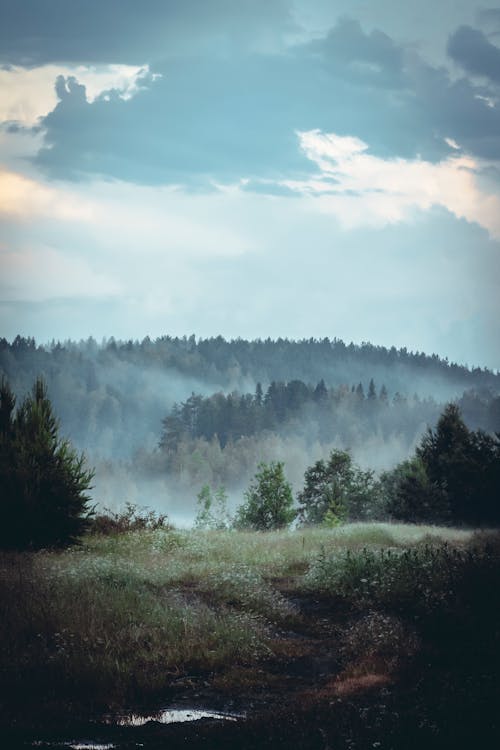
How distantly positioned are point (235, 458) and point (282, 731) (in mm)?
165492

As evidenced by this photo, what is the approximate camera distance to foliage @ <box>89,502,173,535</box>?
24.2m

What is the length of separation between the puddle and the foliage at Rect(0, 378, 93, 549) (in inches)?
443

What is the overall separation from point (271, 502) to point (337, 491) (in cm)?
905

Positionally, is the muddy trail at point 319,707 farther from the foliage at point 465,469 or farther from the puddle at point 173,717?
the foliage at point 465,469

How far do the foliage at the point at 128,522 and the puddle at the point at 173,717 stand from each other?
1584 cm

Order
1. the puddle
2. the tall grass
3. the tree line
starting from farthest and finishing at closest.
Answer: the tree line < the tall grass < the puddle

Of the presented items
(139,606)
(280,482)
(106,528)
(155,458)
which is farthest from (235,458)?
(139,606)

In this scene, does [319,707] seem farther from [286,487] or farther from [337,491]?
[337,491]

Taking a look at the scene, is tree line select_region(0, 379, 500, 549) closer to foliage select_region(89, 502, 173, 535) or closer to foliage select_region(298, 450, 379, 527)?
foliage select_region(298, 450, 379, 527)

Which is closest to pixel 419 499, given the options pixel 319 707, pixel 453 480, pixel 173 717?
pixel 453 480

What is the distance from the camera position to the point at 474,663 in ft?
30.4

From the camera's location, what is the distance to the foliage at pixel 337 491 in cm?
5344

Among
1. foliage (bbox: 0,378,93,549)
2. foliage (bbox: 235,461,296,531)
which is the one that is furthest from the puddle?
foliage (bbox: 235,461,296,531)

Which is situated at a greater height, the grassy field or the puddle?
the grassy field
